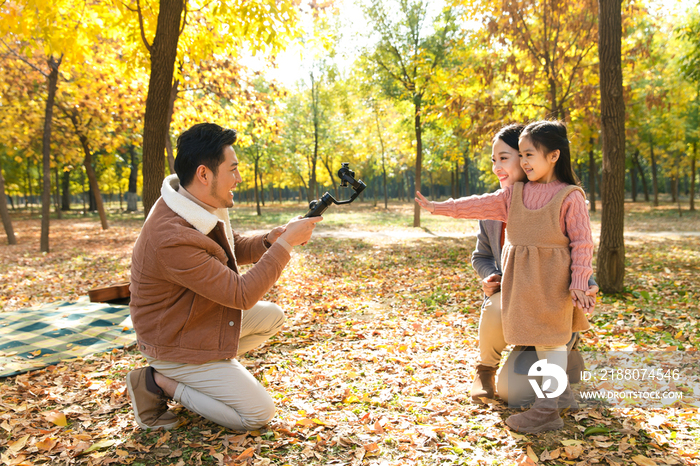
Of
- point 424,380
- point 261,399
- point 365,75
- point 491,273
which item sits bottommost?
point 424,380

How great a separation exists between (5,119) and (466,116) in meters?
13.1

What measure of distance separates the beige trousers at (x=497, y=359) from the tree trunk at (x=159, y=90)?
13.8 feet

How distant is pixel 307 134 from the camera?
86.4 feet

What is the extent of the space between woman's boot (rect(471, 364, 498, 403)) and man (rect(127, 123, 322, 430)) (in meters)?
1.50

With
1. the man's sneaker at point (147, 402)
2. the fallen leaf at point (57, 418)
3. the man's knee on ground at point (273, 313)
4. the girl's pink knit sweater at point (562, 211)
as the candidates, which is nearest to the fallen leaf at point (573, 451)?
the girl's pink knit sweater at point (562, 211)

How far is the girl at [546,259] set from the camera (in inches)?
97.2

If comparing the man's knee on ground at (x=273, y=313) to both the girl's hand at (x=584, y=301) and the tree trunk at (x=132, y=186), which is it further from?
the tree trunk at (x=132, y=186)

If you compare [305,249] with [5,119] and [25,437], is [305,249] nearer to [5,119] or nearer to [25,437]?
[25,437]

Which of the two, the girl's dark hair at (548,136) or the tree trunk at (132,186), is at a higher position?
the tree trunk at (132,186)

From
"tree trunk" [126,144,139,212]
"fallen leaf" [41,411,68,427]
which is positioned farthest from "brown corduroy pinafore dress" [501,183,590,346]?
"tree trunk" [126,144,139,212]

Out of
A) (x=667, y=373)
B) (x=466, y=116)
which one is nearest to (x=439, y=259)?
(x=466, y=116)

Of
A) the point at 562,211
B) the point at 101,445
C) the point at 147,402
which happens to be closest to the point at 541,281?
the point at 562,211

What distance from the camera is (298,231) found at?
268cm

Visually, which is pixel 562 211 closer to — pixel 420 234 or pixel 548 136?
pixel 548 136
